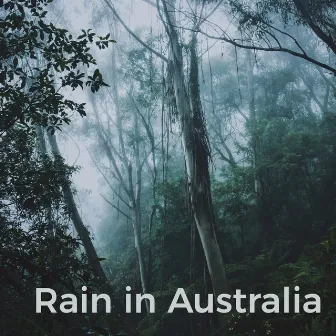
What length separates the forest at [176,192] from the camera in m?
3.41

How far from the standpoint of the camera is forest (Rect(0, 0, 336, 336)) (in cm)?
341

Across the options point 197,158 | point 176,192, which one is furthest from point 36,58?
point 176,192

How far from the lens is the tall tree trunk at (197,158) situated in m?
5.43

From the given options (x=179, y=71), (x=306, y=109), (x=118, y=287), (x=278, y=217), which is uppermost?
(x=306, y=109)

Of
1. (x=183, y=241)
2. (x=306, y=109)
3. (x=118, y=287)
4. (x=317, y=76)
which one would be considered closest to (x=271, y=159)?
(x=183, y=241)

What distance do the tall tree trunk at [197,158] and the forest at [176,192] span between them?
23 millimetres

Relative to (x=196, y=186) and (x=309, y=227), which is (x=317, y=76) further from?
(x=196, y=186)

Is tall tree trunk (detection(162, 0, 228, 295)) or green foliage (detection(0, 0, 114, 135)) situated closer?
green foliage (detection(0, 0, 114, 135))

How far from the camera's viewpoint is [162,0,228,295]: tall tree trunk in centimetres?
543

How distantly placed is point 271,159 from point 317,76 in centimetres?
1642

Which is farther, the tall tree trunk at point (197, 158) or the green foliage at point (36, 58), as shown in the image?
the tall tree trunk at point (197, 158)

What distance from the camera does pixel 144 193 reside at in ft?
65.2

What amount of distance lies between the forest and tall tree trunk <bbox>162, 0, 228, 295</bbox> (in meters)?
0.02

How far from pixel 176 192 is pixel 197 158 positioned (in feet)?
20.0
